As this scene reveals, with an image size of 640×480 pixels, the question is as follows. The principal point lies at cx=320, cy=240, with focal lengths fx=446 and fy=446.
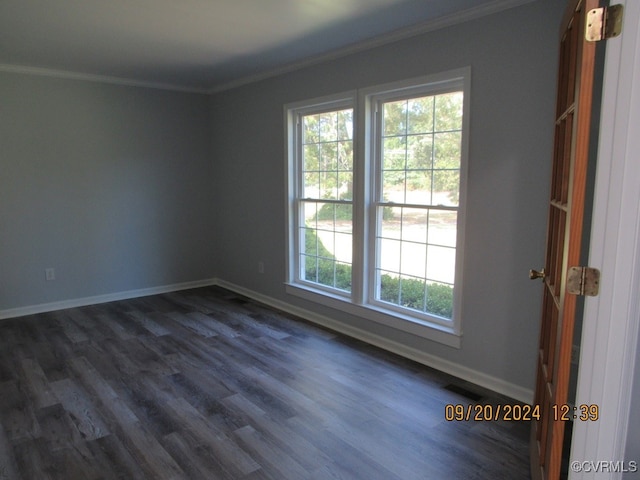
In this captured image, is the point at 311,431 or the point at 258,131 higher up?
the point at 258,131

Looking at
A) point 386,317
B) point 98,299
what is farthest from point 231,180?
point 386,317

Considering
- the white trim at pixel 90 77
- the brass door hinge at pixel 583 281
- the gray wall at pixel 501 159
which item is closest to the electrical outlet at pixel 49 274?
Result: the white trim at pixel 90 77

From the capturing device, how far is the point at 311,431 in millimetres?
2445

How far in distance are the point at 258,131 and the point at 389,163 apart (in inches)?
71.4

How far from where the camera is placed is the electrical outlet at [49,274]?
Result: 4.59 meters

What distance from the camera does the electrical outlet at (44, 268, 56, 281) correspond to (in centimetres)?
459

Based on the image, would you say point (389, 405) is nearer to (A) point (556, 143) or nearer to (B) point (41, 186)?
(A) point (556, 143)

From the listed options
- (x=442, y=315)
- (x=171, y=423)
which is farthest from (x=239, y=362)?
(x=442, y=315)

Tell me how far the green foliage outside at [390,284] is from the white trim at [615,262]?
184 cm

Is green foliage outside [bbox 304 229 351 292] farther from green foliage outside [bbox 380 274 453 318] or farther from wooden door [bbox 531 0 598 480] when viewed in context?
wooden door [bbox 531 0 598 480]

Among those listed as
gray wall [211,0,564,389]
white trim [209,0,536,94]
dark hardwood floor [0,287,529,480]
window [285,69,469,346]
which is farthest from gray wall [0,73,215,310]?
gray wall [211,0,564,389]

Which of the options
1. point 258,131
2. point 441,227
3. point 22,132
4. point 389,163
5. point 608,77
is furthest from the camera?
point 258,131

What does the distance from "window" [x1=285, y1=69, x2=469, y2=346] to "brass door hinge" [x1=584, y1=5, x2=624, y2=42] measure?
5.23 feet

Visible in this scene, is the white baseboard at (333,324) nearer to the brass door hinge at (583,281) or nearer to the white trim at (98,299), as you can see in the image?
the white trim at (98,299)
